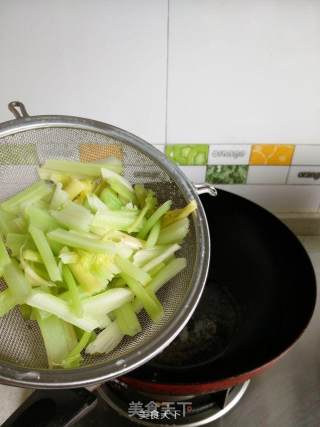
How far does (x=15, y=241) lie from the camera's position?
63 centimetres

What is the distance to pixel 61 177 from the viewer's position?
70 cm

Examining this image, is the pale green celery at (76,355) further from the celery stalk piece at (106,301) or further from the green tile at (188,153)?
the green tile at (188,153)

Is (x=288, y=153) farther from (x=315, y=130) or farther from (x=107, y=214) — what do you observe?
(x=107, y=214)

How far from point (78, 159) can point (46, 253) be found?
202mm

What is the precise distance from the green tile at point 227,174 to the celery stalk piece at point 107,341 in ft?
1.42

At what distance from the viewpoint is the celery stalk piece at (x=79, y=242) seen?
0.61 m

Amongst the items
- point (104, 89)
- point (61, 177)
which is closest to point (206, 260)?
point (61, 177)

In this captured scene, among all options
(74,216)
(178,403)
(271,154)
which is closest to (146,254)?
(74,216)

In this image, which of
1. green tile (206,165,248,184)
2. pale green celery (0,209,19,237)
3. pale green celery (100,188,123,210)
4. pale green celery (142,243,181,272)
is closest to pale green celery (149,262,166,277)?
pale green celery (142,243,181,272)

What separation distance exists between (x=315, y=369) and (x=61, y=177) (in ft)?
1.89

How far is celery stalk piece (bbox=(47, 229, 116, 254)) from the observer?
0.61m

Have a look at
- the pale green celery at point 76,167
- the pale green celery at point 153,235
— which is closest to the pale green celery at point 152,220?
the pale green celery at point 153,235

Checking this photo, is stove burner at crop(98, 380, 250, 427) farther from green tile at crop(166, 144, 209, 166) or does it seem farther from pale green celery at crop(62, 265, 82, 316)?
green tile at crop(166, 144, 209, 166)

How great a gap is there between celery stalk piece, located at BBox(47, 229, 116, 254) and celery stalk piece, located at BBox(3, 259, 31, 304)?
0.07 meters
